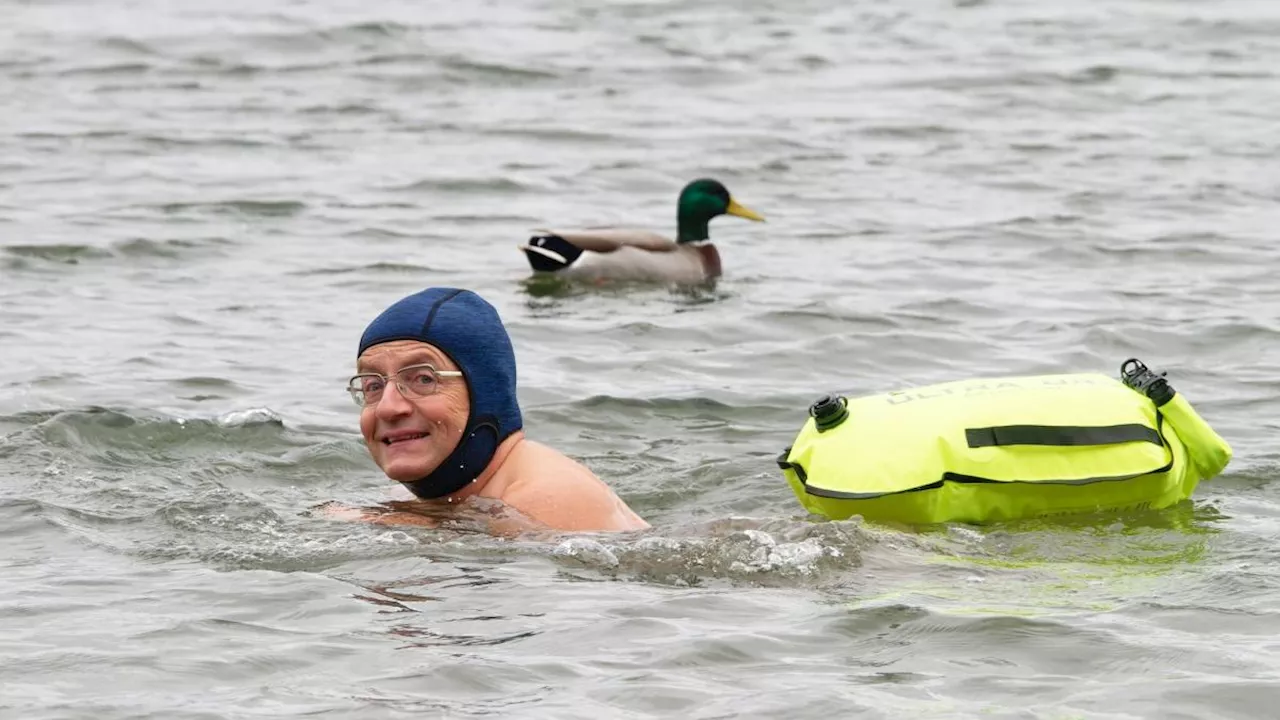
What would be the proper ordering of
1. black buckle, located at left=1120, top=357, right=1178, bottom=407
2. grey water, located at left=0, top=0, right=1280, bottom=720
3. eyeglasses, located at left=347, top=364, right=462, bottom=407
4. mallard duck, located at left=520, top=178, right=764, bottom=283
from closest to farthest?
grey water, located at left=0, top=0, right=1280, bottom=720
eyeglasses, located at left=347, top=364, right=462, bottom=407
black buckle, located at left=1120, top=357, right=1178, bottom=407
mallard duck, located at left=520, top=178, right=764, bottom=283

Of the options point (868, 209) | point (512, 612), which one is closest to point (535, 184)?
point (868, 209)

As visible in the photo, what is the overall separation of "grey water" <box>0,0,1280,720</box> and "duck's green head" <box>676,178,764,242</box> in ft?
1.42

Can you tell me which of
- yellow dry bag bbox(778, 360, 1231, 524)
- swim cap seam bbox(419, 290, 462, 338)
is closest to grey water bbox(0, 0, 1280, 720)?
yellow dry bag bbox(778, 360, 1231, 524)

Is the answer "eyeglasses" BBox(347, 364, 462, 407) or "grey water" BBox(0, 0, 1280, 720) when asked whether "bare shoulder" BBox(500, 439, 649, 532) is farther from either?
"eyeglasses" BBox(347, 364, 462, 407)

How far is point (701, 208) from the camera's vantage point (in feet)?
50.4

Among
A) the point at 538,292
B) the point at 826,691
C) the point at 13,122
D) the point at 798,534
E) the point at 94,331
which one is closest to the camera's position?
the point at 826,691

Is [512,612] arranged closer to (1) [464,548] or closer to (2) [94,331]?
(1) [464,548]

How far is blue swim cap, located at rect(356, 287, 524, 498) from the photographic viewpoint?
7.09 meters

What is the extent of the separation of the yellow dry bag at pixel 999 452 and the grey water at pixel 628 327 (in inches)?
5.0

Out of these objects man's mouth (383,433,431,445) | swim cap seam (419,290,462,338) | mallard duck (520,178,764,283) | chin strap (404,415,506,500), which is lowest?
mallard duck (520,178,764,283)

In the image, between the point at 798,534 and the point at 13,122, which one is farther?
the point at 13,122

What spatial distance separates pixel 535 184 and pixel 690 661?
11.6 m

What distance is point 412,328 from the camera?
7.10 m

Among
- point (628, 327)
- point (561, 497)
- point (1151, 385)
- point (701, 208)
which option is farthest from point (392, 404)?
point (701, 208)
